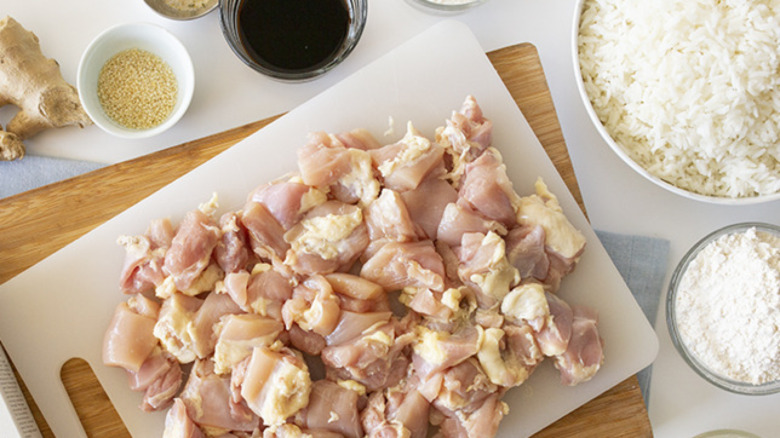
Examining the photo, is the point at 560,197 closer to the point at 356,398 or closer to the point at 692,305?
the point at 692,305

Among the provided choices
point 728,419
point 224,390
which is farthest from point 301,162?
point 728,419

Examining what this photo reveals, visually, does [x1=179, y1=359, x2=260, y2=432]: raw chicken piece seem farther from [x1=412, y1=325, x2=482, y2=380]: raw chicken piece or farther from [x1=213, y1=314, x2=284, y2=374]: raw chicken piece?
[x1=412, y1=325, x2=482, y2=380]: raw chicken piece

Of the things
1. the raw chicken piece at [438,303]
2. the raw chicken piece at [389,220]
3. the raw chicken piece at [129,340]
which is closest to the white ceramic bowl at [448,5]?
the raw chicken piece at [389,220]

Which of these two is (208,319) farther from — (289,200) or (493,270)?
(493,270)

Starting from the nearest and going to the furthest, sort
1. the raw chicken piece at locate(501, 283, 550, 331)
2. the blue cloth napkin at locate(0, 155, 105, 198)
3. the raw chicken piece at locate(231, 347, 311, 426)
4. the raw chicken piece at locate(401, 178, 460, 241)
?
1. the raw chicken piece at locate(231, 347, 311, 426)
2. the raw chicken piece at locate(501, 283, 550, 331)
3. the raw chicken piece at locate(401, 178, 460, 241)
4. the blue cloth napkin at locate(0, 155, 105, 198)

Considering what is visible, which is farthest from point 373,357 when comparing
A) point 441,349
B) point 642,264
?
point 642,264

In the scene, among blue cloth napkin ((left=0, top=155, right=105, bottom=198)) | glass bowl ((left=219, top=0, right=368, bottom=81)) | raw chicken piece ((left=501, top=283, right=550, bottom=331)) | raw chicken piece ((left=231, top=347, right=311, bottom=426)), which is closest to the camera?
raw chicken piece ((left=231, top=347, right=311, bottom=426))

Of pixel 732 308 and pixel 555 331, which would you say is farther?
pixel 732 308

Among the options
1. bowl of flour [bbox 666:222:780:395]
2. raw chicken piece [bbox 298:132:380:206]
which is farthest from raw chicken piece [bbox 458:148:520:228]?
bowl of flour [bbox 666:222:780:395]
